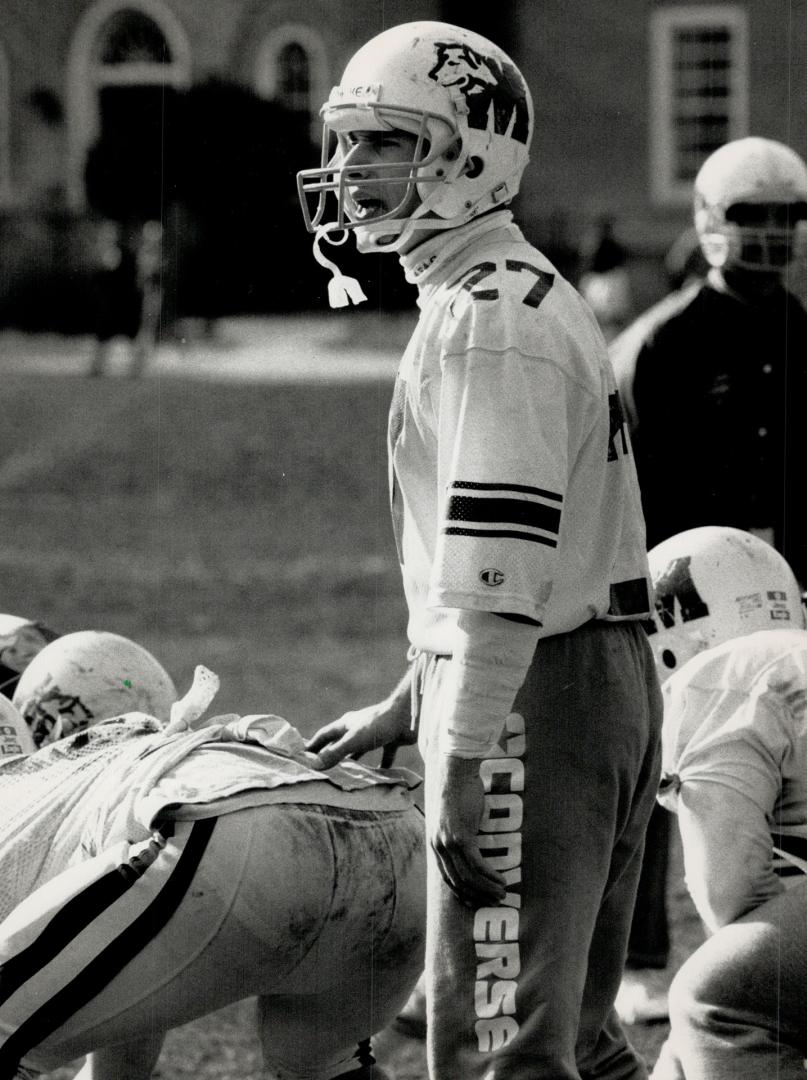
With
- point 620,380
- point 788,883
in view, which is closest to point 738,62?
point 620,380

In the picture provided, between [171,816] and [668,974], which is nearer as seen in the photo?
[171,816]

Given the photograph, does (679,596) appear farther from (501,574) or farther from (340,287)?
(501,574)

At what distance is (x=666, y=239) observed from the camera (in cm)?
2870

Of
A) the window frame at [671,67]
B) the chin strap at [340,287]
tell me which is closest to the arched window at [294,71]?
→ the window frame at [671,67]

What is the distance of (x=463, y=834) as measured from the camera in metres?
3.15

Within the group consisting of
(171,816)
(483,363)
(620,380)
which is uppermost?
(483,363)

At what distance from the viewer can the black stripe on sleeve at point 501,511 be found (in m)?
3.13

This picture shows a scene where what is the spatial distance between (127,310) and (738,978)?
20.3 metres

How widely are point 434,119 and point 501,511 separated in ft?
2.50

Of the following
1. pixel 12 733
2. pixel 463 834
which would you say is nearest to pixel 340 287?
pixel 463 834

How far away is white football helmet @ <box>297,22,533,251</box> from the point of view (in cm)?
344

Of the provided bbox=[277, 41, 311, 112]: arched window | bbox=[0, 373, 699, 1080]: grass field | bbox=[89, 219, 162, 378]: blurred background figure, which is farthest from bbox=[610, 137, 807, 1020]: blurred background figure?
bbox=[277, 41, 311, 112]: arched window

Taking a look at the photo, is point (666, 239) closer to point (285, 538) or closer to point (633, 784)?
point (285, 538)

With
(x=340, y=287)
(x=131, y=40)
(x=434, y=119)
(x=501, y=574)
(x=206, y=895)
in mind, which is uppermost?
(x=131, y=40)
